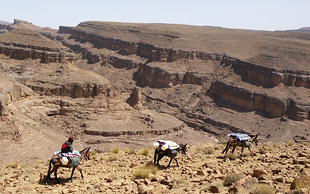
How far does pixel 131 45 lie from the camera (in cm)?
10650

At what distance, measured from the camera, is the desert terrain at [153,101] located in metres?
17.9

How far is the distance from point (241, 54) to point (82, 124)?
55.1 meters

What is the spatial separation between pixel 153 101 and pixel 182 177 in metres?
64.8

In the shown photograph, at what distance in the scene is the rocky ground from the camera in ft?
38.2

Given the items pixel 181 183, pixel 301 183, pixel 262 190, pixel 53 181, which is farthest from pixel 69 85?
pixel 301 183

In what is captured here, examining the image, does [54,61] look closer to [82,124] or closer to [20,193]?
[82,124]

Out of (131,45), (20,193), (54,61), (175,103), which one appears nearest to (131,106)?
(54,61)

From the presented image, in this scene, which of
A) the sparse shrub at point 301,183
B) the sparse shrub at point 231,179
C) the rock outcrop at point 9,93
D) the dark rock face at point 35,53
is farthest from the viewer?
the dark rock face at point 35,53

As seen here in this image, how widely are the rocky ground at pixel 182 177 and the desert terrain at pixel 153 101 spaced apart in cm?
9

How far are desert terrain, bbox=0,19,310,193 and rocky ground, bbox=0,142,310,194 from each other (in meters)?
0.09

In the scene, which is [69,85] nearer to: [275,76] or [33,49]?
[33,49]

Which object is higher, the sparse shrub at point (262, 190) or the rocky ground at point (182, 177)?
the sparse shrub at point (262, 190)

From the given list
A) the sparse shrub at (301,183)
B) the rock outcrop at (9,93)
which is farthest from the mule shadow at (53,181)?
the rock outcrop at (9,93)

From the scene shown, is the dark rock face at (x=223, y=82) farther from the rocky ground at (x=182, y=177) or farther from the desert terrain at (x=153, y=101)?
the rocky ground at (x=182, y=177)
